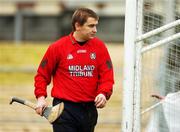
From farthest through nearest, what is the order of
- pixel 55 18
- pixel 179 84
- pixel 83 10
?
pixel 55 18 < pixel 179 84 < pixel 83 10

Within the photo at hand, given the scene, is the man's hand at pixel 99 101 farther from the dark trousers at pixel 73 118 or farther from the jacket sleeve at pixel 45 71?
the jacket sleeve at pixel 45 71

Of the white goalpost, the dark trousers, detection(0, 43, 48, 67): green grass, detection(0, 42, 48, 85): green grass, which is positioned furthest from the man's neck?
detection(0, 43, 48, 67): green grass

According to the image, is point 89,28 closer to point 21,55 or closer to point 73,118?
point 73,118

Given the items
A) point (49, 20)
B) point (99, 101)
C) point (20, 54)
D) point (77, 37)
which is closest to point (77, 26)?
point (77, 37)

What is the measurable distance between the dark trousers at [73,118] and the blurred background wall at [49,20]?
17030 mm

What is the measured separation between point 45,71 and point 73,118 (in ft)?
1.48

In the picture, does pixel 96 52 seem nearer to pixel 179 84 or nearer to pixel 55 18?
pixel 179 84

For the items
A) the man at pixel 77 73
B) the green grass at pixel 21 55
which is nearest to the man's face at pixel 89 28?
the man at pixel 77 73

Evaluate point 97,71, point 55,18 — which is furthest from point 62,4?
point 97,71

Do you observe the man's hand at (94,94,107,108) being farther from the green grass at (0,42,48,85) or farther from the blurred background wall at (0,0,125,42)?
the blurred background wall at (0,0,125,42)

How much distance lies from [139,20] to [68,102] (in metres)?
0.93

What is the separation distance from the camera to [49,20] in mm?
24156

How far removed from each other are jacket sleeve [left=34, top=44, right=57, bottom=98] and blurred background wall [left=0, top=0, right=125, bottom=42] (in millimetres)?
17039

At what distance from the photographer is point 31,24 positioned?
2427cm
